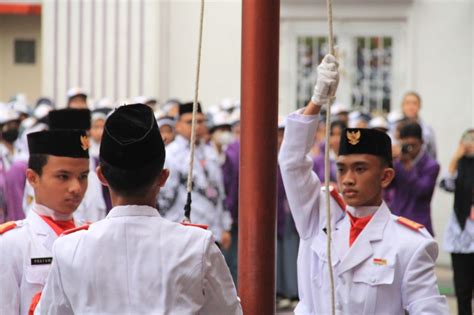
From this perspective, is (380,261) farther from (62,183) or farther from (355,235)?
(62,183)

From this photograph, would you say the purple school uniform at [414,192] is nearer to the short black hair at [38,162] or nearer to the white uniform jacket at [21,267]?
the short black hair at [38,162]

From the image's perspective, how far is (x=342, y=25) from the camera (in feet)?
52.0

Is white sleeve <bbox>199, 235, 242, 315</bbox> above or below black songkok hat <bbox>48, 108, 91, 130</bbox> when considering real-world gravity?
below

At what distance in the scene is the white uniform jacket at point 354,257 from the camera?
190 inches

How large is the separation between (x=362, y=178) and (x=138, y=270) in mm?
1804

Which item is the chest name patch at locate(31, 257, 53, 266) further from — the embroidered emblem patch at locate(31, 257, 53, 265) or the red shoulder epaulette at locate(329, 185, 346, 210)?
the red shoulder epaulette at locate(329, 185, 346, 210)

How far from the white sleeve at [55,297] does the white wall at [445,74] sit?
11.7m

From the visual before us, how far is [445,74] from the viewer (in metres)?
15.3

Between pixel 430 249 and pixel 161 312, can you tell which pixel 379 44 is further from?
pixel 161 312

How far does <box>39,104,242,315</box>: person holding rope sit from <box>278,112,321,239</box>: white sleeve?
1.26 metres

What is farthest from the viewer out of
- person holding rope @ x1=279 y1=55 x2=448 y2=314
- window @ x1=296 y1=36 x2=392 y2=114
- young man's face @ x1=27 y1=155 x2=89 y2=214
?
window @ x1=296 y1=36 x2=392 y2=114

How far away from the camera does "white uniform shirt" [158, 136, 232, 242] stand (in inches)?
390

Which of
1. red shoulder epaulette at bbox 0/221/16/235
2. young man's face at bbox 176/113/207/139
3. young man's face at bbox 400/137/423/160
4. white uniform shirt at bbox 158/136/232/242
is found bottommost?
white uniform shirt at bbox 158/136/232/242

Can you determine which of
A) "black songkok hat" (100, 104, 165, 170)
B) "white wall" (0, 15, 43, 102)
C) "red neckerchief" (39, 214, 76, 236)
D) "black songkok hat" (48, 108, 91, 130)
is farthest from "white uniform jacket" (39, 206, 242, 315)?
"white wall" (0, 15, 43, 102)
